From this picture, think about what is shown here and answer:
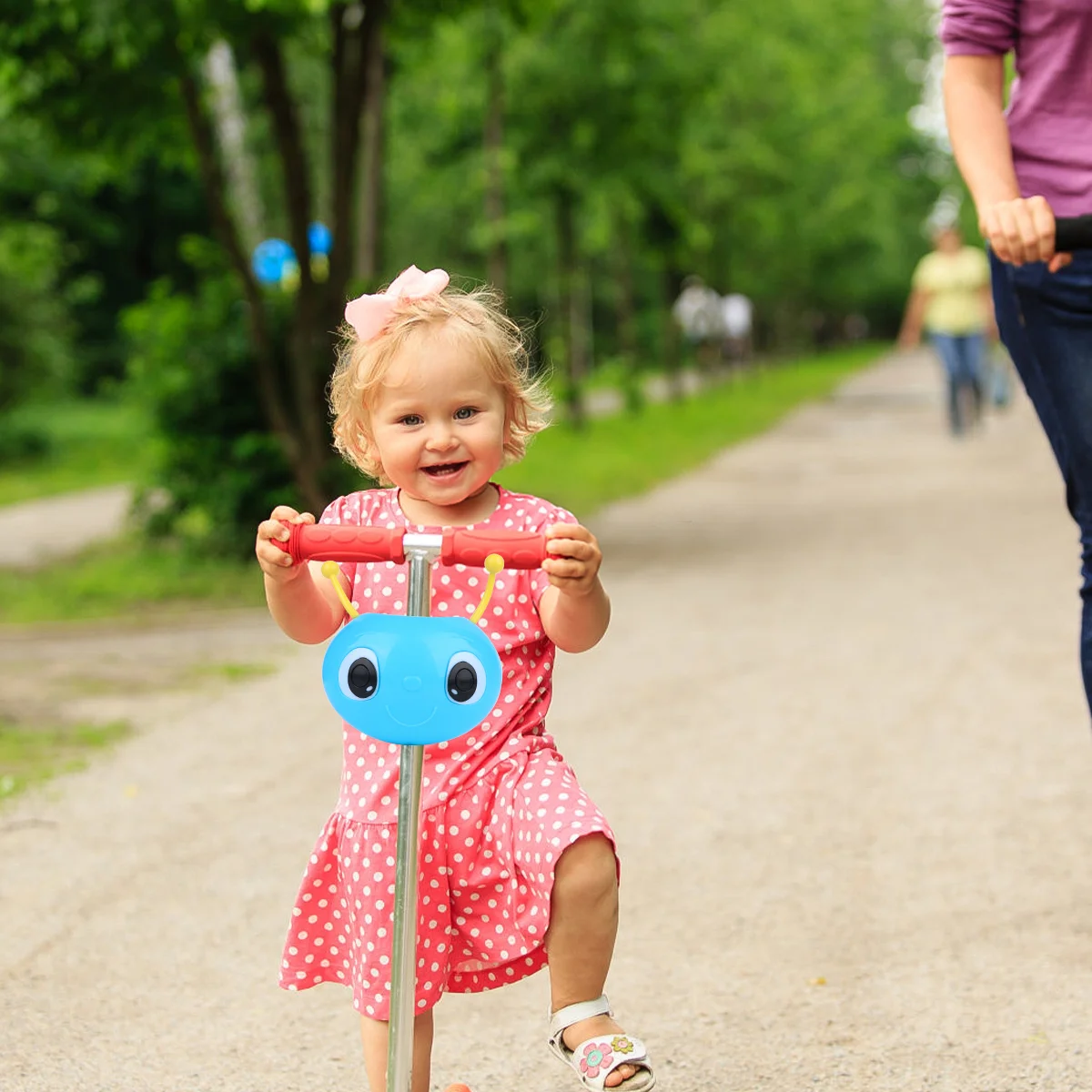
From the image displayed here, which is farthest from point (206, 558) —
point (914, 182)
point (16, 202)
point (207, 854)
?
point (914, 182)

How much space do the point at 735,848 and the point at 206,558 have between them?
6.54 meters

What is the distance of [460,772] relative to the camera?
107 inches

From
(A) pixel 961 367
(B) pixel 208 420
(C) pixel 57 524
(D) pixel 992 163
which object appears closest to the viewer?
(D) pixel 992 163

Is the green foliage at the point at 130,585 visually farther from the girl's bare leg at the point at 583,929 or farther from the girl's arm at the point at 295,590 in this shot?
the girl's bare leg at the point at 583,929

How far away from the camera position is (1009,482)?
1375 cm

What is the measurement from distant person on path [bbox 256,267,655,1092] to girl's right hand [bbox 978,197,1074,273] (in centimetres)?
87

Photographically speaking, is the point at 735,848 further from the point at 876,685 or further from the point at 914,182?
the point at 914,182

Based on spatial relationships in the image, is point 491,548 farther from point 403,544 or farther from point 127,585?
point 127,585

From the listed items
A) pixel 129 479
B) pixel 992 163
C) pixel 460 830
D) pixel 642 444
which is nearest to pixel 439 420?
pixel 460 830

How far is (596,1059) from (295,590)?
30.4 inches

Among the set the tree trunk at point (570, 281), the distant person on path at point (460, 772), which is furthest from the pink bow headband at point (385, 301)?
the tree trunk at point (570, 281)

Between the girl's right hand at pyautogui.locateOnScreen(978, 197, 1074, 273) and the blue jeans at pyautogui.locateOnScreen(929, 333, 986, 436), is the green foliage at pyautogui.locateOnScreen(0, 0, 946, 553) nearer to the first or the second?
the girl's right hand at pyautogui.locateOnScreen(978, 197, 1074, 273)

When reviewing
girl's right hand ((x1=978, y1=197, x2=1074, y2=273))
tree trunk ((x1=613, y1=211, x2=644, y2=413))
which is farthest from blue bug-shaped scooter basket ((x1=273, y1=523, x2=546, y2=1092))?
tree trunk ((x1=613, y1=211, x2=644, y2=413))

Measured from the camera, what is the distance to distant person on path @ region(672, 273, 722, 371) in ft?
110
